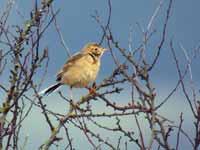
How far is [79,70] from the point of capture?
781 cm

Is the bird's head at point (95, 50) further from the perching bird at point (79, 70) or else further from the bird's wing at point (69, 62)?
the bird's wing at point (69, 62)

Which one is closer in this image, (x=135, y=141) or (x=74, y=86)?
(x=135, y=141)

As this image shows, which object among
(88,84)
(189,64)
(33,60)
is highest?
(88,84)

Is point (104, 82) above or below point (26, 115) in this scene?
above

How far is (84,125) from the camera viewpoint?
4.96 metres

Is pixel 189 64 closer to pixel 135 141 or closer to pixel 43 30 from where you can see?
pixel 135 141

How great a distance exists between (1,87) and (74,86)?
2.33m

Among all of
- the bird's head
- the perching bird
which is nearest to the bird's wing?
the perching bird

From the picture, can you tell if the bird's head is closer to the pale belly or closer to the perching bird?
the perching bird

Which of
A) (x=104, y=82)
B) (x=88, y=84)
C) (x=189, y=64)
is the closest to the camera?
(x=189, y=64)

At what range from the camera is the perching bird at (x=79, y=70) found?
305 inches

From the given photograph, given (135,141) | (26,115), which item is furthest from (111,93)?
(135,141)

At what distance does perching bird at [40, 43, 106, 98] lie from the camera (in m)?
7.76

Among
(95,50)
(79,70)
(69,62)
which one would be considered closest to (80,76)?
(79,70)
